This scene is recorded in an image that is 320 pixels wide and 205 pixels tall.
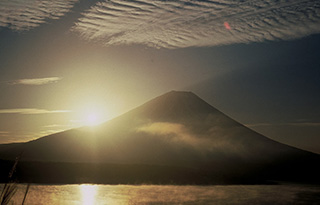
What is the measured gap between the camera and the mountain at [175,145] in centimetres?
11294

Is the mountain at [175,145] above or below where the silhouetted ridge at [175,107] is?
below

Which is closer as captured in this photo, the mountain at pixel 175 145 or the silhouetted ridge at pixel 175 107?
the mountain at pixel 175 145

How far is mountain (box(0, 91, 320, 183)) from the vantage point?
113 metres

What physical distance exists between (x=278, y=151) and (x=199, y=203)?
110462 mm

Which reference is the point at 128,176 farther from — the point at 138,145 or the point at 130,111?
the point at 130,111

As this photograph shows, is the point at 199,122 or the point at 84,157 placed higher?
the point at 199,122

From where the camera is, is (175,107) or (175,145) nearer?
(175,145)

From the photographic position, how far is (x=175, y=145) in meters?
137

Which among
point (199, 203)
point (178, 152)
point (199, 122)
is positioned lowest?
point (199, 203)

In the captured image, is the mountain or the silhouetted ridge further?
the silhouetted ridge

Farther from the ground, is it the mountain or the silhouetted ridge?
the silhouetted ridge

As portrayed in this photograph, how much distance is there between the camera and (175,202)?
3234 centimetres

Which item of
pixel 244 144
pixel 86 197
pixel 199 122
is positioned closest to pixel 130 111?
pixel 199 122

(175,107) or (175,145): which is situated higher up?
(175,107)
